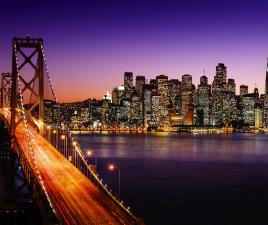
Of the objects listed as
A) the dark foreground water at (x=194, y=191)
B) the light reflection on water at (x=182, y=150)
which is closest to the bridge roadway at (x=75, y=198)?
the dark foreground water at (x=194, y=191)

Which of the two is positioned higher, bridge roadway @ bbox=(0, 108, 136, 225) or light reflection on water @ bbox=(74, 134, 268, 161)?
bridge roadway @ bbox=(0, 108, 136, 225)

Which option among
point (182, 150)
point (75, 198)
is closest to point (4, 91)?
point (182, 150)

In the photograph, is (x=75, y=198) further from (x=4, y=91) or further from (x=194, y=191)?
(x=4, y=91)

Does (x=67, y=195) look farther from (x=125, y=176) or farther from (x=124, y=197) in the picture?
(x=125, y=176)

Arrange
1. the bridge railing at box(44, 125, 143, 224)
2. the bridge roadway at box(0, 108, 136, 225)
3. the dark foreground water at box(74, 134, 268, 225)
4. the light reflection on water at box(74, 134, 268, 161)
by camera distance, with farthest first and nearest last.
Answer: the light reflection on water at box(74, 134, 268, 161)
the dark foreground water at box(74, 134, 268, 225)
the bridge railing at box(44, 125, 143, 224)
the bridge roadway at box(0, 108, 136, 225)

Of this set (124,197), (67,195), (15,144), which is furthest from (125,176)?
(67,195)

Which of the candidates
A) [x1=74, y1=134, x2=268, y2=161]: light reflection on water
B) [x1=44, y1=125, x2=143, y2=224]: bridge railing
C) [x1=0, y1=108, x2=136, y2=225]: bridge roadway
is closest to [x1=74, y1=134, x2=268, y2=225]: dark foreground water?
[x1=44, y1=125, x2=143, y2=224]: bridge railing

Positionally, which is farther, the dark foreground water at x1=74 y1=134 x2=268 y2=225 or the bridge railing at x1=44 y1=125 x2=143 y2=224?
the dark foreground water at x1=74 y1=134 x2=268 y2=225

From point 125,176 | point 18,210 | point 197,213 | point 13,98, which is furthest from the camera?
point 125,176

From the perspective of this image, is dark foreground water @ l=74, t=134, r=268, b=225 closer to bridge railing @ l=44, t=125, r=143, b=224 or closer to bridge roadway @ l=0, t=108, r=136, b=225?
bridge railing @ l=44, t=125, r=143, b=224
